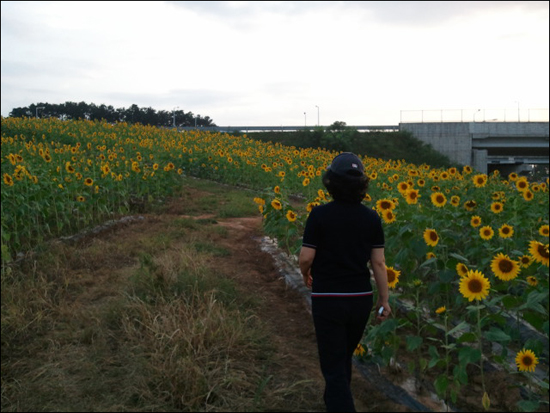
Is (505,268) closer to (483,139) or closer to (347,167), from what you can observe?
(347,167)

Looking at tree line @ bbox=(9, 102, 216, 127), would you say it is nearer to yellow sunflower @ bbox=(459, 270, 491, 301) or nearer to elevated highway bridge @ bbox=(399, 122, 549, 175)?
elevated highway bridge @ bbox=(399, 122, 549, 175)

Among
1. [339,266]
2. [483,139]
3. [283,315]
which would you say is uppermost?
[483,139]

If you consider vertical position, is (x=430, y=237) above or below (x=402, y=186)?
below

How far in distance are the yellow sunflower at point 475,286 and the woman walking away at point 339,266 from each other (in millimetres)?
672

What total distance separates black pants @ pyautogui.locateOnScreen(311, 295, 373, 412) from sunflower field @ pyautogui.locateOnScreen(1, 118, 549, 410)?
22.6 inches

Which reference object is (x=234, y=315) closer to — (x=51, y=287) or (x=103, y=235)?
(x=51, y=287)

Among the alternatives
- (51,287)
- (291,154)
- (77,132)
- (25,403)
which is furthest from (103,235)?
(77,132)

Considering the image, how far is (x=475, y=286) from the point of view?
3211mm

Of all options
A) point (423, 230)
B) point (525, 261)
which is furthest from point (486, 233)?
point (525, 261)

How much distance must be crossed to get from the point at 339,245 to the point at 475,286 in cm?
95

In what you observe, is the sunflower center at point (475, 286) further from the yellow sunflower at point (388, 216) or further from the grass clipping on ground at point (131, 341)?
the grass clipping on ground at point (131, 341)

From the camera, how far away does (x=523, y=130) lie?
36.8m

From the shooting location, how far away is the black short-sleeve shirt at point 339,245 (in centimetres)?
295

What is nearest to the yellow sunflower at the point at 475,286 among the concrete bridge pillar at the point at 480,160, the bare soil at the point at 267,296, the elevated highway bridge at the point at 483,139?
the bare soil at the point at 267,296
